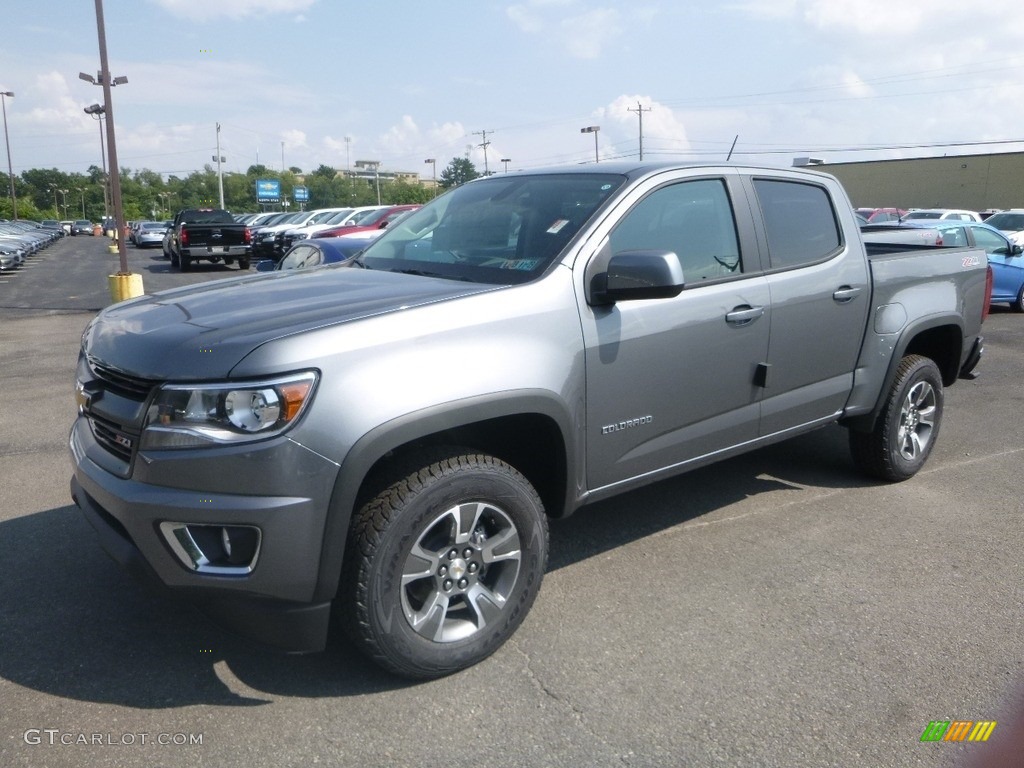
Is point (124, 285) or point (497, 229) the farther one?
point (124, 285)

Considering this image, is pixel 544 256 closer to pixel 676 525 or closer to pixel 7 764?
pixel 676 525

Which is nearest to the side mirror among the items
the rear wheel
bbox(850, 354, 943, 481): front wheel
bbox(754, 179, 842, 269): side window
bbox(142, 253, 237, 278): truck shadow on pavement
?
bbox(754, 179, 842, 269): side window

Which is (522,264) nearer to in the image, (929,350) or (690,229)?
(690,229)

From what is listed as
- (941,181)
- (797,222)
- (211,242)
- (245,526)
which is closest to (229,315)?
(245,526)

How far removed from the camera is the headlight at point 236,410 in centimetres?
274

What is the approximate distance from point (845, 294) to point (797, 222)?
0.46 m

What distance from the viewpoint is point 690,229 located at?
4.09 m

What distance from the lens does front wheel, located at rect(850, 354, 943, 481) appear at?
5191 millimetres

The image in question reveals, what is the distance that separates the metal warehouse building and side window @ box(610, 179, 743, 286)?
48378 millimetres

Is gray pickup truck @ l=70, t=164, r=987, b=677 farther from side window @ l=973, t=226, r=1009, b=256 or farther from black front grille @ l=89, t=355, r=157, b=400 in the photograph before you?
side window @ l=973, t=226, r=1009, b=256

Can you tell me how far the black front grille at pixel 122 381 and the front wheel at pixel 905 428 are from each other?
398cm

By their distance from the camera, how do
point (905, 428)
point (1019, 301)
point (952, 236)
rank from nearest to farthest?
1. point (905, 428)
2. point (952, 236)
3. point (1019, 301)

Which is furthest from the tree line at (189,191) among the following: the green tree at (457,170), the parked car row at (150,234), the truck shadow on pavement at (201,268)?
the truck shadow on pavement at (201,268)

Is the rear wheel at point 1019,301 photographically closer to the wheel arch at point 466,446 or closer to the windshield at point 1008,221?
the windshield at point 1008,221
